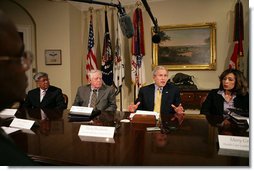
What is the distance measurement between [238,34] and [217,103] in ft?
6.91

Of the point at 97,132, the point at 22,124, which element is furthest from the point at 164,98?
the point at 22,124

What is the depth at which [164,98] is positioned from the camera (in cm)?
232

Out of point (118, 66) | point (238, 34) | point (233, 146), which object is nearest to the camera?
point (233, 146)

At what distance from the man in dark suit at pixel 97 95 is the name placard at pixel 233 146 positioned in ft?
5.05

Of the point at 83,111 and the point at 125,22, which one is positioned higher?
the point at 125,22

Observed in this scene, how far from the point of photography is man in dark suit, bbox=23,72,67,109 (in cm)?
268

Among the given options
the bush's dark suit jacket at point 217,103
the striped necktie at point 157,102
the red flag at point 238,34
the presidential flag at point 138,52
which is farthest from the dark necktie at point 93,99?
the red flag at point 238,34

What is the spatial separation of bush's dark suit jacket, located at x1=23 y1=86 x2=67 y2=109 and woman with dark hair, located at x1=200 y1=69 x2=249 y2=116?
1.79 meters

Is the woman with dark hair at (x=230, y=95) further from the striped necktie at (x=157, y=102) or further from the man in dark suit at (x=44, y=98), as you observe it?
the man in dark suit at (x=44, y=98)

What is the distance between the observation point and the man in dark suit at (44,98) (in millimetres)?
2684

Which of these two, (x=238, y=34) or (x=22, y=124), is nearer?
(x=22, y=124)

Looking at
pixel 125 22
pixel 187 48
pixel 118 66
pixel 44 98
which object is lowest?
pixel 44 98

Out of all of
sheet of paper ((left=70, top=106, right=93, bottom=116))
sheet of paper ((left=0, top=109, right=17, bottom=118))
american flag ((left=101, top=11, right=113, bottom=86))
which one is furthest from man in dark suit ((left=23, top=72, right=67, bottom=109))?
american flag ((left=101, top=11, right=113, bottom=86))

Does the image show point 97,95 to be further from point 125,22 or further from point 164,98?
point 125,22
